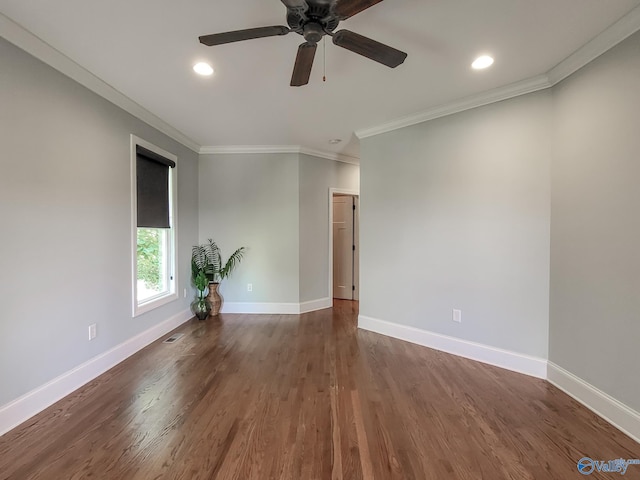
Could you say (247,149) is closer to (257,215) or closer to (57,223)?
(257,215)

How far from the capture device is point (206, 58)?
2115 mm

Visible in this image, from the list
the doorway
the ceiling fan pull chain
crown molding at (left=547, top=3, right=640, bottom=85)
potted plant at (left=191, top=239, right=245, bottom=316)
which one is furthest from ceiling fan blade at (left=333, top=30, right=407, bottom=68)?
the doorway

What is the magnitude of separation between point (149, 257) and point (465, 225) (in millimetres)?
3548

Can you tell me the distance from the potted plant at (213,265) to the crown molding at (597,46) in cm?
403

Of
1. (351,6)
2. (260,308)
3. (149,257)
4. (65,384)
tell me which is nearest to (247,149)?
(149,257)

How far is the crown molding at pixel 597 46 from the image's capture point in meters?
1.74

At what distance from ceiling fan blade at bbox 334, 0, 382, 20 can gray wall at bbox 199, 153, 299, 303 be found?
304 cm

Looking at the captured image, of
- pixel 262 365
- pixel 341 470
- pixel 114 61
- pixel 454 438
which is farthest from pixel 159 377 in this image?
pixel 114 61

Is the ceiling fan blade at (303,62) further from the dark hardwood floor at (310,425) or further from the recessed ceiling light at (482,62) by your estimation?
the dark hardwood floor at (310,425)

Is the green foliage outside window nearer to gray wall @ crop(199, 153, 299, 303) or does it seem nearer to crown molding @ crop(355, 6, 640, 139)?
gray wall @ crop(199, 153, 299, 303)

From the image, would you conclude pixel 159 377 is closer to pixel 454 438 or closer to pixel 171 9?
pixel 454 438

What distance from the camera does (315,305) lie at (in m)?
4.61

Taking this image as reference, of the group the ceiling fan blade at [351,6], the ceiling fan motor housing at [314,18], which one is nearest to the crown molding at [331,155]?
the ceiling fan motor housing at [314,18]

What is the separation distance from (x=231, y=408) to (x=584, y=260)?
2750 mm
